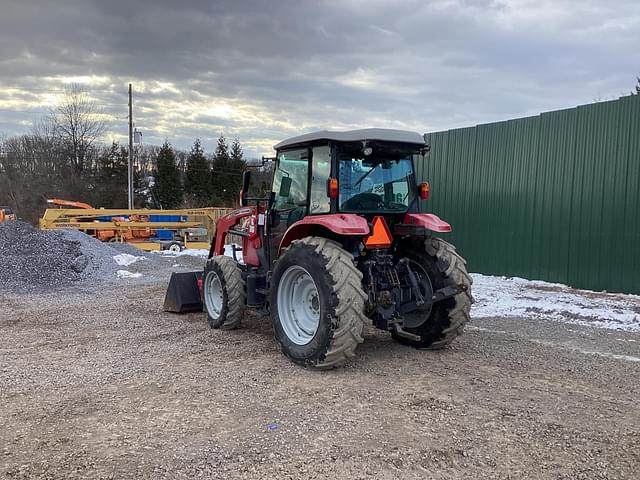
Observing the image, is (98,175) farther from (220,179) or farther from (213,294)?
(213,294)

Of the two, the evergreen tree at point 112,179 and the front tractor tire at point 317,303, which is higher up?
the evergreen tree at point 112,179

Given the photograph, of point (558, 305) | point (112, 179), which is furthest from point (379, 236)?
point (112, 179)

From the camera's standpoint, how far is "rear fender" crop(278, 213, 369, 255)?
194 inches

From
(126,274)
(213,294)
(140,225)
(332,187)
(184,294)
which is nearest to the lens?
(332,187)

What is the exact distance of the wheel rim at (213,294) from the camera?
7117 millimetres

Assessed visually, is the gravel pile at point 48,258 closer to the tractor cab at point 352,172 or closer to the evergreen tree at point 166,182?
the tractor cab at point 352,172

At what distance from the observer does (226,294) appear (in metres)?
6.61

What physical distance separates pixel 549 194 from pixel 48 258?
10.9m

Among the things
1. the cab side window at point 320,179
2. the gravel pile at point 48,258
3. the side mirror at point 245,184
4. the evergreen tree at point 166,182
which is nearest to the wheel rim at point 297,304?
the cab side window at point 320,179

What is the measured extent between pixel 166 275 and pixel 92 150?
120 feet

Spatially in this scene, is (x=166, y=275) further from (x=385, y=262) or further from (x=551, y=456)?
(x=551, y=456)

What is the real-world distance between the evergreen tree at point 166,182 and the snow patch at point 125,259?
30184mm

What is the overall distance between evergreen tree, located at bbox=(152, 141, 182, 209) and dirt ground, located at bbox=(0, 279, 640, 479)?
125 ft

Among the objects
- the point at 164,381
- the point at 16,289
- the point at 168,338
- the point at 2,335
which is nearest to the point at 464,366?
the point at 164,381
